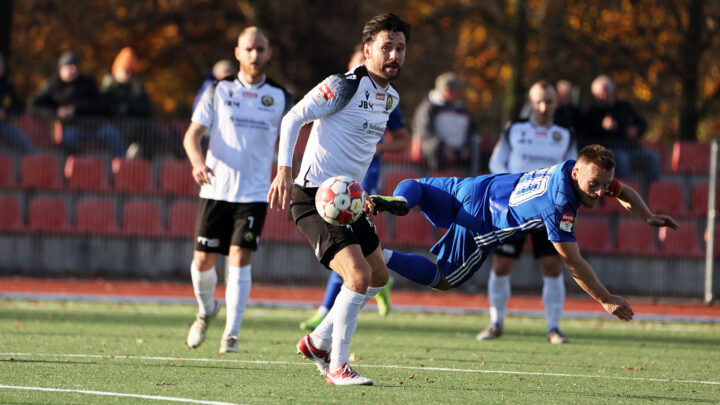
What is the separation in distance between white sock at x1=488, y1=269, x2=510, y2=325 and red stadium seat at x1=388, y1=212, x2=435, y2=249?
4.74m

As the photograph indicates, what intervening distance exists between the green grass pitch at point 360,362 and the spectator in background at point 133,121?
11.6 feet

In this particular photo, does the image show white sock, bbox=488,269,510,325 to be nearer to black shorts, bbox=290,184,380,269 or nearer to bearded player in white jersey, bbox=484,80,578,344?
bearded player in white jersey, bbox=484,80,578,344

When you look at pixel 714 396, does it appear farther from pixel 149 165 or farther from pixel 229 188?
pixel 149 165

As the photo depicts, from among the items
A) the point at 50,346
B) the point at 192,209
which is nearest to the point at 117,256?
the point at 192,209

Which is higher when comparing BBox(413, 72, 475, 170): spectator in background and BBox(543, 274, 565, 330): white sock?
BBox(413, 72, 475, 170): spectator in background

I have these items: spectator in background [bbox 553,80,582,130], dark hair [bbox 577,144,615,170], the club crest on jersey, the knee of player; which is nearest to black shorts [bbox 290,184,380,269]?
the club crest on jersey

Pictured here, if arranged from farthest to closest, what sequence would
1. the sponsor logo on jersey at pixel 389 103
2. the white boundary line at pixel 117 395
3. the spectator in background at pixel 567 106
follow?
1. the spectator in background at pixel 567 106
2. the sponsor logo on jersey at pixel 389 103
3. the white boundary line at pixel 117 395

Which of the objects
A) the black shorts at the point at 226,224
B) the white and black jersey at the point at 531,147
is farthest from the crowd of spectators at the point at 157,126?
the black shorts at the point at 226,224

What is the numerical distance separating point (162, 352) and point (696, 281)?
29.4 ft

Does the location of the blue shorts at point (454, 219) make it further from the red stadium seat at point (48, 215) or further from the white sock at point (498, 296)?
the red stadium seat at point (48, 215)

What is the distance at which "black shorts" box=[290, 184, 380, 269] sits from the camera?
6859 mm

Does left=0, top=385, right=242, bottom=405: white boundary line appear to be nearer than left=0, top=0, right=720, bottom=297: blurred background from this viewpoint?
Yes

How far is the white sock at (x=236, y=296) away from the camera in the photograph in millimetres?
8516

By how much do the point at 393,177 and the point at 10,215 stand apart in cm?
525
